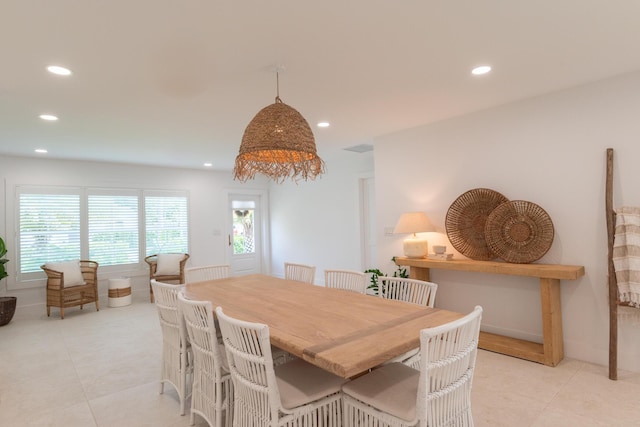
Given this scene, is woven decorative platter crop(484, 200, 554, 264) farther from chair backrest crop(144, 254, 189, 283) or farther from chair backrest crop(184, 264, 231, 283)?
chair backrest crop(144, 254, 189, 283)

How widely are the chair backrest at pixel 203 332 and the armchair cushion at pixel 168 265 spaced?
4.25 m

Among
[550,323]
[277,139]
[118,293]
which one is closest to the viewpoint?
[277,139]

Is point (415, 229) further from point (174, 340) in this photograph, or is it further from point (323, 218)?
point (323, 218)

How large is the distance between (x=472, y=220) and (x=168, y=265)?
4915 mm

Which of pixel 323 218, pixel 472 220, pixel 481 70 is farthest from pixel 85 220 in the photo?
pixel 481 70

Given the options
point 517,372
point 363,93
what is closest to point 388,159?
point 363,93

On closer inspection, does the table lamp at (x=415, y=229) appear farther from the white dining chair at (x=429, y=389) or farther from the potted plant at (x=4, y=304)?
the potted plant at (x=4, y=304)

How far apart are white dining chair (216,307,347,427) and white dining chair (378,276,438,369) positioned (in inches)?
26.6

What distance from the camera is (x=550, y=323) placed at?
115 inches

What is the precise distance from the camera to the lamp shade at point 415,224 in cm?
376

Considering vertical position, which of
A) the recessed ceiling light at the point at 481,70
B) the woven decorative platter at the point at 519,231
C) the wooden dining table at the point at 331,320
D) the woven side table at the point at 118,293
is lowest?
the woven side table at the point at 118,293

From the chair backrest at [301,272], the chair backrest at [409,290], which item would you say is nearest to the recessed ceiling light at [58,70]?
the chair backrest at [301,272]

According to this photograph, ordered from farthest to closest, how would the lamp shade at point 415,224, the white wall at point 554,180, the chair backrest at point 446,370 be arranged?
the lamp shade at point 415,224
the white wall at point 554,180
the chair backrest at point 446,370

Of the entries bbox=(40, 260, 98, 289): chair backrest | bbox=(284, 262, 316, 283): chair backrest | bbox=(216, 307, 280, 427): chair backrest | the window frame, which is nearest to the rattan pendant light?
bbox=(216, 307, 280, 427): chair backrest
